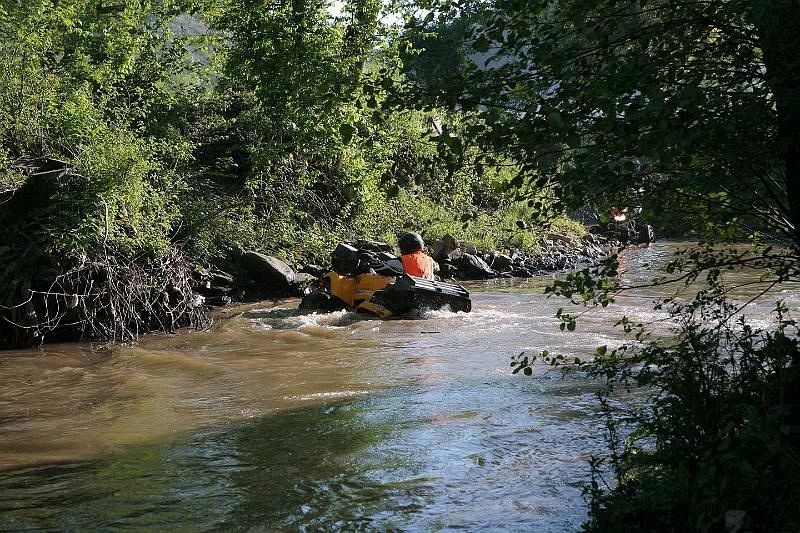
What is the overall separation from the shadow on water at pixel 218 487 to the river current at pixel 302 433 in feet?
0.06

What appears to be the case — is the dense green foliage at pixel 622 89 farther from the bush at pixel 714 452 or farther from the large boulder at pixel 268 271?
the large boulder at pixel 268 271

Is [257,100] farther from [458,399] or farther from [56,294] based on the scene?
[458,399]

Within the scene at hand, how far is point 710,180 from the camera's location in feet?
11.2

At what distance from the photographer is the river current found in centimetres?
484

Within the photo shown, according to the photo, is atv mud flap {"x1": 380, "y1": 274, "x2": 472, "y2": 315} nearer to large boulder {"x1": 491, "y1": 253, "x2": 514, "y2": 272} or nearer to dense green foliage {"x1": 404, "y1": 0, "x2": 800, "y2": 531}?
large boulder {"x1": 491, "y1": 253, "x2": 514, "y2": 272}

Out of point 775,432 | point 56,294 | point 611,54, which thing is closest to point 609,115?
point 611,54

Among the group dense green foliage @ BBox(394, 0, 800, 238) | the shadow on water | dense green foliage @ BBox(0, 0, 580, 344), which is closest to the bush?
dense green foliage @ BBox(394, 0, 800, 238)

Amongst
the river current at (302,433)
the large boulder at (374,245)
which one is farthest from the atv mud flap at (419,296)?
the large boulder at (374,245)

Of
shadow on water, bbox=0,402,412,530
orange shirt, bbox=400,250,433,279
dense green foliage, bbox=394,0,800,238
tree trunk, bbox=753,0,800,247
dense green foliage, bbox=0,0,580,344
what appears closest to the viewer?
tree trunk, bbox=753,0,800,247

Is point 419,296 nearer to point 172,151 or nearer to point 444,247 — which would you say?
point 172,151

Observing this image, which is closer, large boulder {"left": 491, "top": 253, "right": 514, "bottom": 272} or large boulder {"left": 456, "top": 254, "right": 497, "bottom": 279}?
large boulder {"left": 456, "top": 254, "right": 497, "bottom": 279}

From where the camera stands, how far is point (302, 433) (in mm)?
6562

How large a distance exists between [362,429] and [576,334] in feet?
16.9

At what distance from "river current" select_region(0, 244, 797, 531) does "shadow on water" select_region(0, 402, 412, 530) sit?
2 centimetres
